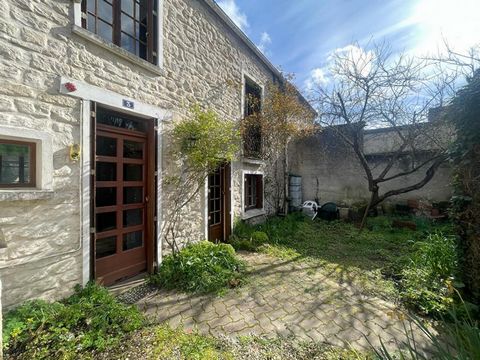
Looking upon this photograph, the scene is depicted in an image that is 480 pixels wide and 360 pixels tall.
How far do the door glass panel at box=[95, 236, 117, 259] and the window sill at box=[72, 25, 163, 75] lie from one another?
293cm

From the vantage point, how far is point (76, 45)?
321 cm

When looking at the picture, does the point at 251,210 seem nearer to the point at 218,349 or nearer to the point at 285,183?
the point at 285,183

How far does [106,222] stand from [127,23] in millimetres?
3425

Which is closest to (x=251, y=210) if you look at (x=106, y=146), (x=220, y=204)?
(x=220, y=204)

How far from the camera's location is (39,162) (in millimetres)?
2867

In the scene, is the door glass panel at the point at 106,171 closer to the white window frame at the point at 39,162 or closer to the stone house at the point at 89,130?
the stone house at the point at 89,130

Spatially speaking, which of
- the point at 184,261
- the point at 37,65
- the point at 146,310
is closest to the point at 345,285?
the point at 184,261

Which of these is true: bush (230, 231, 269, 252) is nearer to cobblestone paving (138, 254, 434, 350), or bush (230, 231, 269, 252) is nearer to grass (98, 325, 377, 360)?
cobblestone paving (138, 254, 434, 350)

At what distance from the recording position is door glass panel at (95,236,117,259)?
363 centimetres

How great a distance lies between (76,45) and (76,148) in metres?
1.42

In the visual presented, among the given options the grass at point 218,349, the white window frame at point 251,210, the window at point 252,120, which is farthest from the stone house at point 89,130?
the window at point 252,120

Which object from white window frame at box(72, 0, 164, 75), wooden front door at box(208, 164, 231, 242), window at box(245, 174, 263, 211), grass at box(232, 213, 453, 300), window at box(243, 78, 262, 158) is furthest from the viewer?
window at box(245, 174, 263, 211)

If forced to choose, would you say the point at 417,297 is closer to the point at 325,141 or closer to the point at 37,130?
the point at 37,130

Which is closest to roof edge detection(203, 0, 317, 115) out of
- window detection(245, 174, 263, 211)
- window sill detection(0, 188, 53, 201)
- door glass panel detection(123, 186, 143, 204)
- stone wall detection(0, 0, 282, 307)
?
stone wall detection(0, 0, 282, 307)
